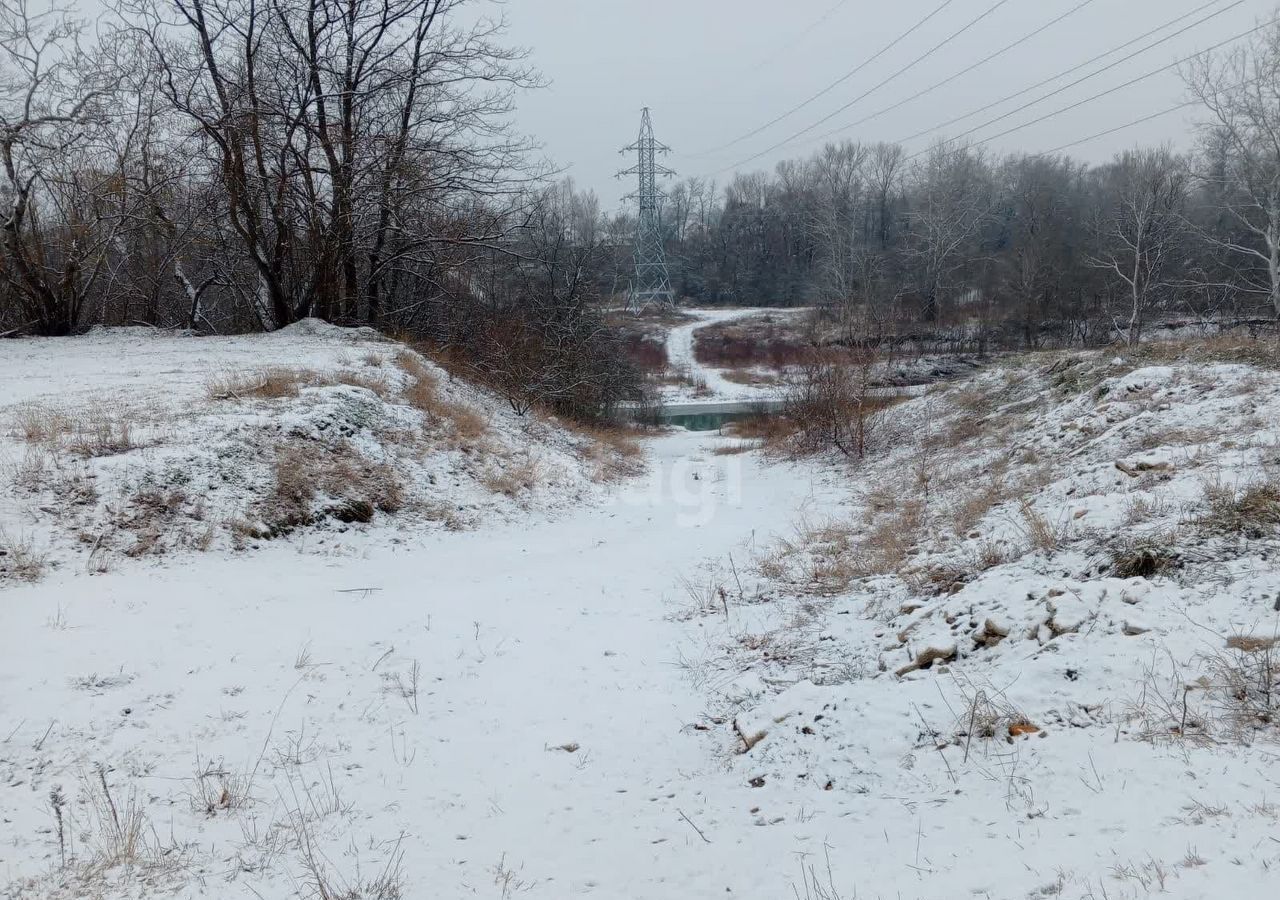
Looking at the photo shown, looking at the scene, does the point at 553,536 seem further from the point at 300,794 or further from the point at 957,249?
the point at 957,249

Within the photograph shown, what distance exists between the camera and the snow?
291 cm

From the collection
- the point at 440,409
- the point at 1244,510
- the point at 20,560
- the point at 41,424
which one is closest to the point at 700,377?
the point at 440,409

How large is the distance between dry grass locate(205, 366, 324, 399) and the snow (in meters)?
3.56

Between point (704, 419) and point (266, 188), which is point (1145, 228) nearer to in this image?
point (704, 419)

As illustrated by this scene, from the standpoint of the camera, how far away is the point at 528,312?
2369cm

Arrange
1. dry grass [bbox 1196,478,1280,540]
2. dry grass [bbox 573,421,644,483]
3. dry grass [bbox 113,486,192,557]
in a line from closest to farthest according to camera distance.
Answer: dry grass [bbox 1196,478,1280,540] → dry grass [bbox 113,486,192,557] → dry grass [bbox 573,421,644,483]

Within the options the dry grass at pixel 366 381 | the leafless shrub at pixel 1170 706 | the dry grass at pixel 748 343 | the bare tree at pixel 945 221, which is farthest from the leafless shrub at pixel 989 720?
the bare tree at pixel 945 221

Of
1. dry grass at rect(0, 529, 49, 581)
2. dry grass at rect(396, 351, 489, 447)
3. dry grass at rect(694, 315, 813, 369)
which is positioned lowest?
dry grass at rect(0, 529, 49, 581)

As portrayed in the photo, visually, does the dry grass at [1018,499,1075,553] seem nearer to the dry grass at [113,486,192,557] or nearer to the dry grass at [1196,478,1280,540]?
the dry grass at [1196,478,1280,540]

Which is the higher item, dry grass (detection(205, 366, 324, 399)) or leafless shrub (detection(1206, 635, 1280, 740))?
dry grass (detection(205, 366, 324, 399))

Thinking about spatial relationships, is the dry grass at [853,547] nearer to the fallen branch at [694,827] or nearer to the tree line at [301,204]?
the fallen branch at [694,827]

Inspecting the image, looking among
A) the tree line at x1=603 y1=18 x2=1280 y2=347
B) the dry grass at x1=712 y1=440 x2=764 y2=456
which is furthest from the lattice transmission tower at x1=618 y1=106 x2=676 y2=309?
the dry grass at x1=712 y1=440 x2=764 y2=456

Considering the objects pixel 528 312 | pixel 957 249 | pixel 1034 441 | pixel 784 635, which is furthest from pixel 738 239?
pixel 784 635

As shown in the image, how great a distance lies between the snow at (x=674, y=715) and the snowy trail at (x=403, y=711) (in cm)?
2
